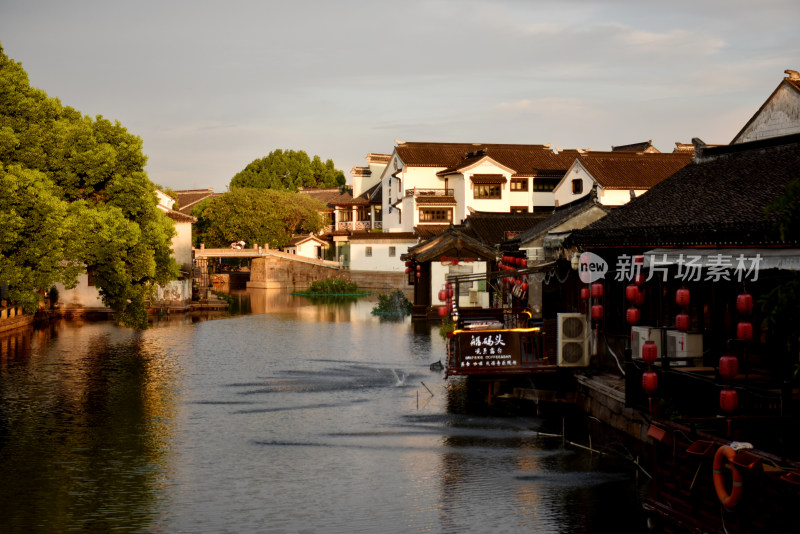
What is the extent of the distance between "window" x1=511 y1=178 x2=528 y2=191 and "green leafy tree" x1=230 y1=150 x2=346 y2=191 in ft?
162

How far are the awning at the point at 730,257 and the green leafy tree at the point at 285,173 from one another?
110 meters

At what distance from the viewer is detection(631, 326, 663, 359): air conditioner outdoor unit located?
2122 cm

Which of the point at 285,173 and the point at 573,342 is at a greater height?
the point at 285,173

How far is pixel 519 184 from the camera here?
8512 cm

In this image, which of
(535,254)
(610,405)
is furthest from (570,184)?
(610,405)

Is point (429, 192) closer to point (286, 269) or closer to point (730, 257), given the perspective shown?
point (286, 269)

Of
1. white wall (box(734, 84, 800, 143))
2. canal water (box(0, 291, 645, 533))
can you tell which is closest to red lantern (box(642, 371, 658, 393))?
canal water (box(0, 291, 645, 533))

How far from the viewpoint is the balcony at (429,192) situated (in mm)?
86562

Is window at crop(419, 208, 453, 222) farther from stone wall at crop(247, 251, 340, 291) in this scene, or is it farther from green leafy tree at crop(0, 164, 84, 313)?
green leafy tree at crop(0, 164, 84, 313)

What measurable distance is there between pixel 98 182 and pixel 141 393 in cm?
1335

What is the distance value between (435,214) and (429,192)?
2.49 m

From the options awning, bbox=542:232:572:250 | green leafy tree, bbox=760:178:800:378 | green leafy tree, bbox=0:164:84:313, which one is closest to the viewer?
green leafy tree, bbox=760:178:800:378

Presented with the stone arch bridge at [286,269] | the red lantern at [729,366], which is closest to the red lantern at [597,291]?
the red lantern at [729,366]

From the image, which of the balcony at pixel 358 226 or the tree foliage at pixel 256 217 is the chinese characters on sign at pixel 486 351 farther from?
the balcony at pixel 358 226
